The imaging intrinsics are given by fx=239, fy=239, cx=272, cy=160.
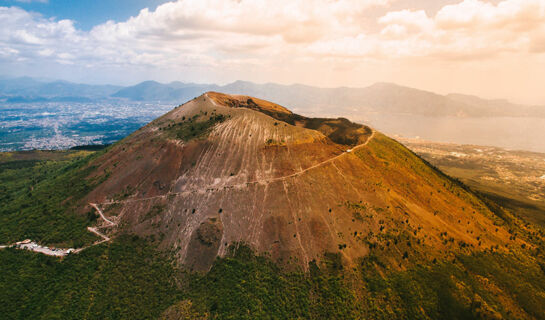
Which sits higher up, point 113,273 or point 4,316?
point 113,273

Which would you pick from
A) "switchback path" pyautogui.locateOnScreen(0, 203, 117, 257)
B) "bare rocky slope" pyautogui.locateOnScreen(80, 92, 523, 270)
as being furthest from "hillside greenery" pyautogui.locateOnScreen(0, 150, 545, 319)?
"bare rocky slope" pyautogui.locateOnScreen(80, 92, 523, 270)

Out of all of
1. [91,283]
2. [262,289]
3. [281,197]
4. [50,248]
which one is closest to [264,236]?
[281,197]

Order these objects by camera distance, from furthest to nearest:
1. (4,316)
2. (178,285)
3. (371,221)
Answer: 1. (371,221)
2. (178,285)
3. (4,316)

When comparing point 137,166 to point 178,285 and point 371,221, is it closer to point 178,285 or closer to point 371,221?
point 178,285

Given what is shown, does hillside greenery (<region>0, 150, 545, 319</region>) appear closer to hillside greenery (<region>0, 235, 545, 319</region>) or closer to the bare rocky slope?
hillside greenery (<region>0, 235, 545, 319</region>)

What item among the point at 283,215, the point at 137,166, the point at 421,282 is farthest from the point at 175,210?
the point at 421,282

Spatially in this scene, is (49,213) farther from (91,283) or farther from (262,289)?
(262,289)

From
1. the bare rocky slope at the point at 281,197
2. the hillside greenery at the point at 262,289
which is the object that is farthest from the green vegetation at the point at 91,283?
the bare rocky slope at the point at 281,197

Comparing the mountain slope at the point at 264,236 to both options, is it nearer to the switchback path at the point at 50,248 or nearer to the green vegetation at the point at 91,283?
the green vegetation at the point at 91,283
